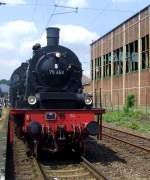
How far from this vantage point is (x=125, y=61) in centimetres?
5059

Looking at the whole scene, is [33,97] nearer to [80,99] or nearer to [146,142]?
[80,99]

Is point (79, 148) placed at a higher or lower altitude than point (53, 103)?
lower

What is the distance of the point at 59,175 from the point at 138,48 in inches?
1379

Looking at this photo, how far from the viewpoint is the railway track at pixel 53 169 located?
11.1m

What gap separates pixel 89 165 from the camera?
12.1m

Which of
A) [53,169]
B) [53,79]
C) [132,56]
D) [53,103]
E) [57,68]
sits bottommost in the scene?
[53,169]

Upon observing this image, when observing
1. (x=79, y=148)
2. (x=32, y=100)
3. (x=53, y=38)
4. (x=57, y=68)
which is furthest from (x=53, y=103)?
(x=53, y=38)

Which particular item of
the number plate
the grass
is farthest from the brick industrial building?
the number plate

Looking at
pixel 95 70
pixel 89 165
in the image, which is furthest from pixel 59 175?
pixel 95 70

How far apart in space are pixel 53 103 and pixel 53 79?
33.9 inches

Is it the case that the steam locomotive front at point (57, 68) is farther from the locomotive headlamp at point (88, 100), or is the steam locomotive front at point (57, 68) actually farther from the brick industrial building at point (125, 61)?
the brick industrial building at point (125, 61)

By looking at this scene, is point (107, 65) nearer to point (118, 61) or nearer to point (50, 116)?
point (118, 61)

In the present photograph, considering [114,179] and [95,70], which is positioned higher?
[95,70]

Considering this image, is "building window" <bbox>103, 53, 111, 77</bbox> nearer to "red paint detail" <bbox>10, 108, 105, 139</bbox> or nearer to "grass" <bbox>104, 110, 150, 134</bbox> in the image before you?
"grass" <bbox>104, 110, 150, 134</bbox>
